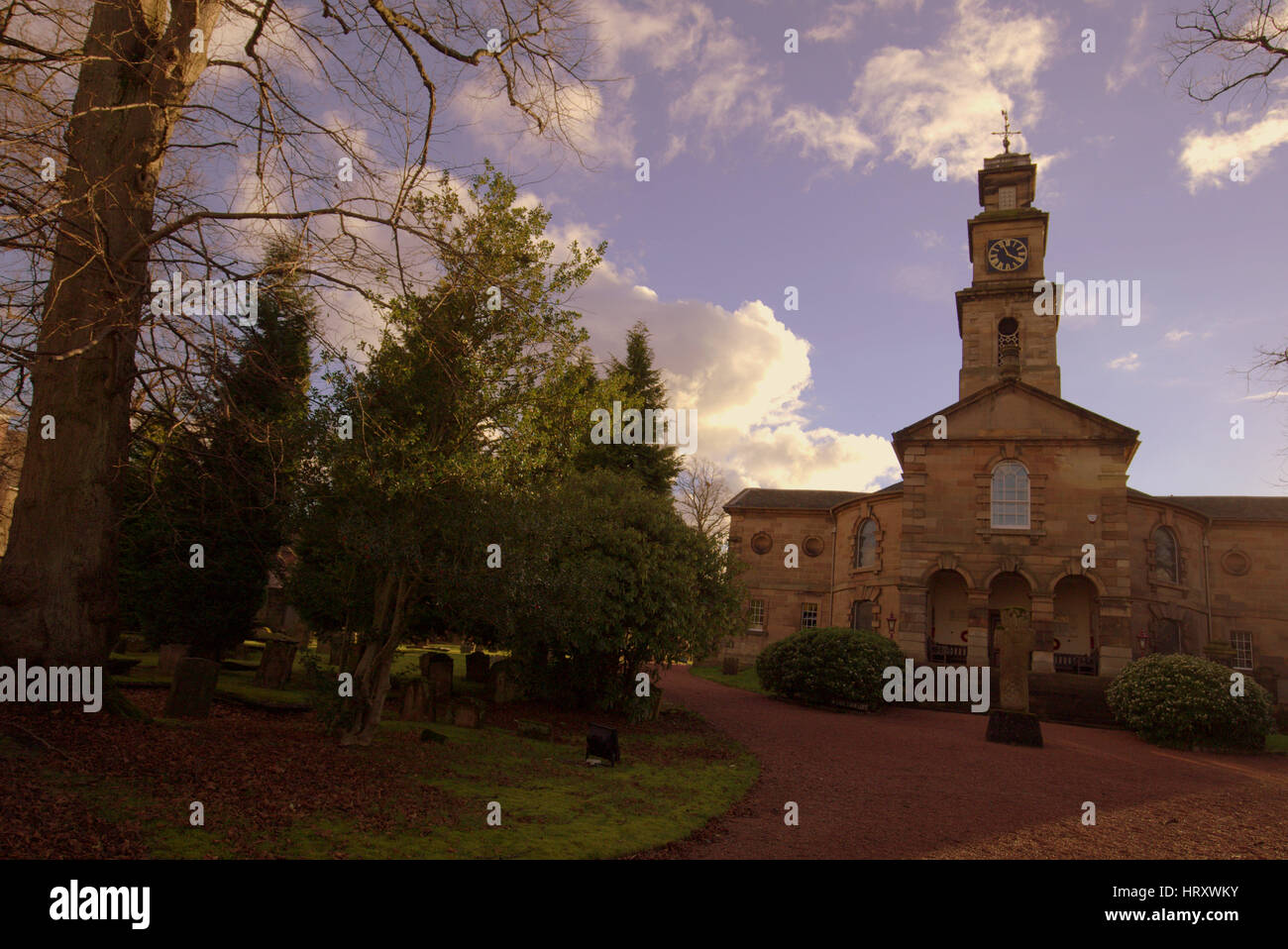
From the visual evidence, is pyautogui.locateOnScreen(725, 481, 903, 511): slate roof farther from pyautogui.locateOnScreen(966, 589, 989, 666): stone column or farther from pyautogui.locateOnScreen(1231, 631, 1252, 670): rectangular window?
pyautogui.locateOnScreen(1231, 631, 1252, 670): rectangular window

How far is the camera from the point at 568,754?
527 inches

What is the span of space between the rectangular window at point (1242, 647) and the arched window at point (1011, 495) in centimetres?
1339

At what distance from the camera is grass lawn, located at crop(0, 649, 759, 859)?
6.47 m

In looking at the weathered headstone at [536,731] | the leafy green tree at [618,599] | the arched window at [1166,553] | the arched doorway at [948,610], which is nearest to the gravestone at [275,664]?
the leafy green tree at [618,599]

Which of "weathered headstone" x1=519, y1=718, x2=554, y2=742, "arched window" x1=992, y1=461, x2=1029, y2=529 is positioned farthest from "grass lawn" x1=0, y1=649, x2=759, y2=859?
"arched window" x1=992, y1=461, x2=1029, y2=529

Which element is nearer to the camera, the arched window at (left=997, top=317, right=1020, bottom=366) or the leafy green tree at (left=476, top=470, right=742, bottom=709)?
the leafy green tree at (left=476, top=470, right=742, bottom=709)

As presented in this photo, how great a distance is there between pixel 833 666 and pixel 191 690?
17.0 meters

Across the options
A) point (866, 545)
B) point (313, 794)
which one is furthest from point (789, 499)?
point (313, 794)

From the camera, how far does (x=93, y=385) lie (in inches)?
361

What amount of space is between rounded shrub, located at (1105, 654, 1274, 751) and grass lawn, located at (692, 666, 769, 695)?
10906mm

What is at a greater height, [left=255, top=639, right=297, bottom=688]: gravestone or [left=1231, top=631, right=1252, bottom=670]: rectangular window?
[left=255, top=639, right=297, bottom=688]: gravestone

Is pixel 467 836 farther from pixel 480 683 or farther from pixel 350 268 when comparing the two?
pixel 480 683
